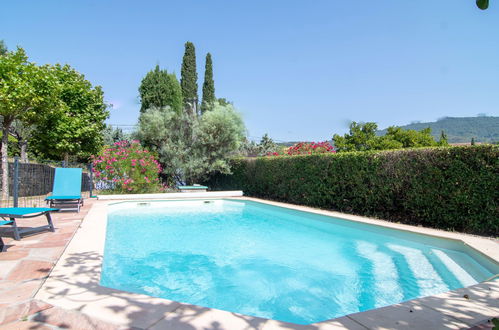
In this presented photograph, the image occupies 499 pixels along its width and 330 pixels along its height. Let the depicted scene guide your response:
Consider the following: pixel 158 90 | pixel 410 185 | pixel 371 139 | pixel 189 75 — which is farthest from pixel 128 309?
pixel 371 139

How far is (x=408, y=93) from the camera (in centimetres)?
1736

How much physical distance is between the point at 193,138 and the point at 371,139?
2238 cm

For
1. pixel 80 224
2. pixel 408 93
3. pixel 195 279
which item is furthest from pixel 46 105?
pixel 408 93

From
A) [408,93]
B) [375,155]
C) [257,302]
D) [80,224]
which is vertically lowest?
[257,302]

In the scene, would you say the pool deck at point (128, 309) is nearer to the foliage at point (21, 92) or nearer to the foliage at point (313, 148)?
the foliage at point (21, 92)

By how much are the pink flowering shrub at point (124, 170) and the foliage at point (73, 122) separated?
95.3 inches

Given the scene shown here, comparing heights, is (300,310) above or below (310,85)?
below

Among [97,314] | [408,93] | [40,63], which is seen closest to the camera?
[97,314]

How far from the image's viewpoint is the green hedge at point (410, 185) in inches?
275

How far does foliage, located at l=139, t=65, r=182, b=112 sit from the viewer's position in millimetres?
19469

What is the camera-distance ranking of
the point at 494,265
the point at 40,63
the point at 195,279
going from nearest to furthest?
the point at 494,265 → the point at 195,279 → the point at 40,63

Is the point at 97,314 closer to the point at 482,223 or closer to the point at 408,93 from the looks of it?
the point at 482,223

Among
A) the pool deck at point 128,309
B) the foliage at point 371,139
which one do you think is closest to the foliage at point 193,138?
the pool deck at point 128,309

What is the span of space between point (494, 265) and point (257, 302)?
3827mm
